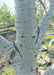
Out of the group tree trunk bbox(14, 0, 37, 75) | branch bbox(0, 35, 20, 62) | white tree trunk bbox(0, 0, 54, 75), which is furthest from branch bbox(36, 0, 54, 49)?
branch bbox(0, 35, 20, 62)

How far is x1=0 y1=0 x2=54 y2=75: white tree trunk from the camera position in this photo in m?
1.10

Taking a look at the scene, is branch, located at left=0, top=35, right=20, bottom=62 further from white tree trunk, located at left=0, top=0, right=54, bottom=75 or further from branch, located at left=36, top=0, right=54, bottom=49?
branch, located at left=36, top=0, right=54, bottom=49

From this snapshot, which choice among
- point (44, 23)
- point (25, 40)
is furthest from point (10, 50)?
point (44, 23)

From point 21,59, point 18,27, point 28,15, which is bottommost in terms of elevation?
point 21,59

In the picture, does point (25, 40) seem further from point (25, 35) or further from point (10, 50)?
point (10, 50)

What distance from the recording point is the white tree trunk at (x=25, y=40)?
3.61 feet

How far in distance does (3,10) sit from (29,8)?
1615 cm

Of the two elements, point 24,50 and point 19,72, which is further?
point 19,72

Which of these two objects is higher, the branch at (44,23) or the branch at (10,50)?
the branch at (44,23)

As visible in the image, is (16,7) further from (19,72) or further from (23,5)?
(19,72)

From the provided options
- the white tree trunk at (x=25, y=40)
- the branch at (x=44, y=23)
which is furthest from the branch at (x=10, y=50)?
the branch at (x=44, y=23)

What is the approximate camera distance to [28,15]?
3.62 feet

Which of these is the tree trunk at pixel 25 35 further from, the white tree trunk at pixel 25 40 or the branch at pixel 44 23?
the branch at pixel 44 23

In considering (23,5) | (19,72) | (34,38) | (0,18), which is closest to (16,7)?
(23,5)
